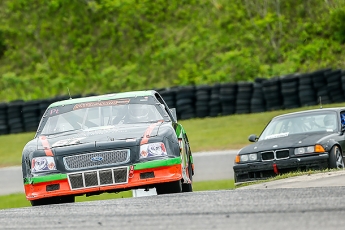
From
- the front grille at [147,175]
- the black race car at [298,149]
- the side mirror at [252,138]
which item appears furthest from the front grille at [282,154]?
the front grille at [147,175]

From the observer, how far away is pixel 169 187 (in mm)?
9711

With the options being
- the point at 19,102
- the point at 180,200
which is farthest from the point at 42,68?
the point at 180,200

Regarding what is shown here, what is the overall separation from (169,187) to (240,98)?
18461 mm

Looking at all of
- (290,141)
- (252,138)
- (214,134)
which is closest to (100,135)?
(290,141)

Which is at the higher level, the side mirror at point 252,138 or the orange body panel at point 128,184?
the side mirror at point 252,138

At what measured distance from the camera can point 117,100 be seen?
11.0 metres

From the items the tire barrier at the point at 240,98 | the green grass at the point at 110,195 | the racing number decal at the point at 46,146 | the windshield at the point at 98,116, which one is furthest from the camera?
the tire barrier at the point at 240,98

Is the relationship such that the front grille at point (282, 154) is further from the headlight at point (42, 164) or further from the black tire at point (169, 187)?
the headlight at point (42, 164)

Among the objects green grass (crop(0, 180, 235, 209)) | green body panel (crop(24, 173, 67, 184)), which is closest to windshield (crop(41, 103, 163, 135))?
green body panel (crop(24, 173, 67, 184))

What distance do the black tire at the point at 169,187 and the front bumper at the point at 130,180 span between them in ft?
0.39

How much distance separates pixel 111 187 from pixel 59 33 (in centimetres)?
3100

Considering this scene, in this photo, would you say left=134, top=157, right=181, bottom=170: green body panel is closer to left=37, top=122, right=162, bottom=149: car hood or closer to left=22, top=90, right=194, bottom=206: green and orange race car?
left=22, top=90, right=194, bottom=206: green and orange race car

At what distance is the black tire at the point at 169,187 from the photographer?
9.70 metres

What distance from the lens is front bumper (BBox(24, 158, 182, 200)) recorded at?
9.43 metres
